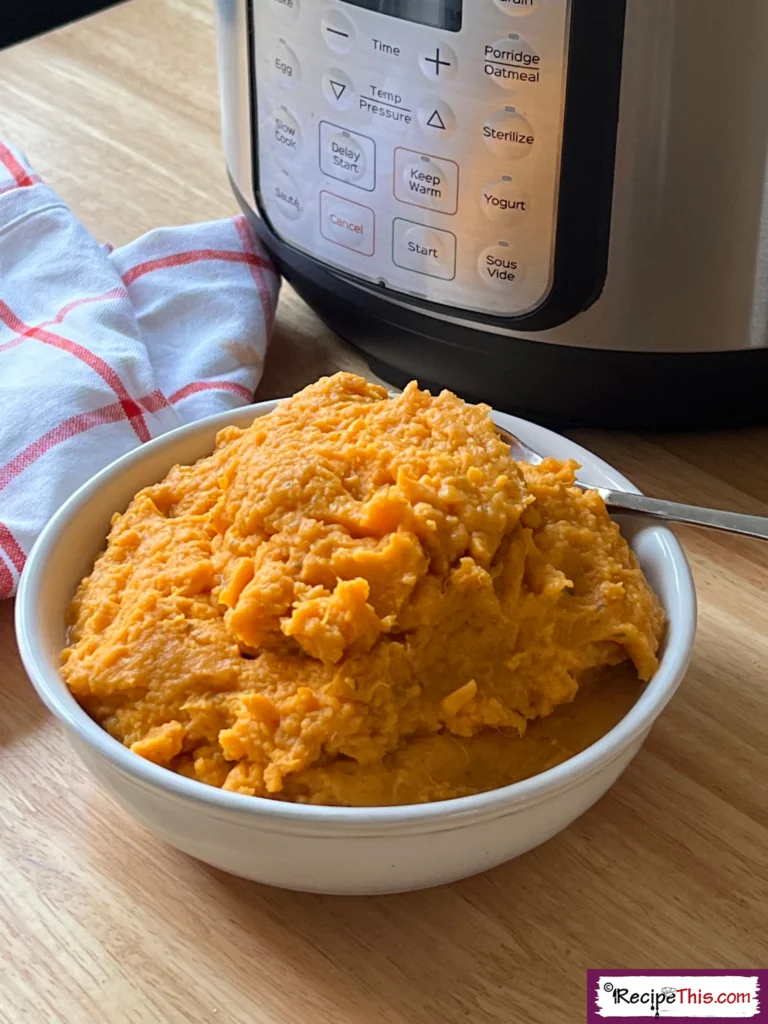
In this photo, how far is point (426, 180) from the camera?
2.19ft

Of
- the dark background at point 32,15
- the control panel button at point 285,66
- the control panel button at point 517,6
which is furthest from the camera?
the dark background at point 32,15

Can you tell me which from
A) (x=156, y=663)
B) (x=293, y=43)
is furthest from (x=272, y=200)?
(x=156, y=663)

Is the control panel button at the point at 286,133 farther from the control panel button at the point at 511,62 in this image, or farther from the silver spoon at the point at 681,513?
the silver spoon at the point at 681,513

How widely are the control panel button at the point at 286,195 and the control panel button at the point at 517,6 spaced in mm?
182

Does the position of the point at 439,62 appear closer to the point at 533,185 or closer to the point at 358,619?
the point at 533,185

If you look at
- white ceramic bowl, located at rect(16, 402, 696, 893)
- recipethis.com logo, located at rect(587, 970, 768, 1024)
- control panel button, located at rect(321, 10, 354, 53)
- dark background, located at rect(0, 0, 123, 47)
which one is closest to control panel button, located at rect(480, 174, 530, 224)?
control panel button, located at rect(321, 10, 354, 53)

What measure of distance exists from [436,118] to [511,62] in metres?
0.05

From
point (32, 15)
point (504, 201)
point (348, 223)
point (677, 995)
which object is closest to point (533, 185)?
point (504, 201)

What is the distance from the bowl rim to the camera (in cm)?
45

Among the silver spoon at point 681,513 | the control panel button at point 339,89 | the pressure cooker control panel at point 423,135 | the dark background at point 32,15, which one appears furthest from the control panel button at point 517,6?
the dark background at point 32,15

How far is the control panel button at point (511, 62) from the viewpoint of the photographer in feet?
1.99

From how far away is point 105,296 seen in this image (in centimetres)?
81

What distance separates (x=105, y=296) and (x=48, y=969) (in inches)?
17.3

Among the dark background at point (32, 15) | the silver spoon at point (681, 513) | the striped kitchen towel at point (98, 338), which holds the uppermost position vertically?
the silver spoon at point (681, 513)
